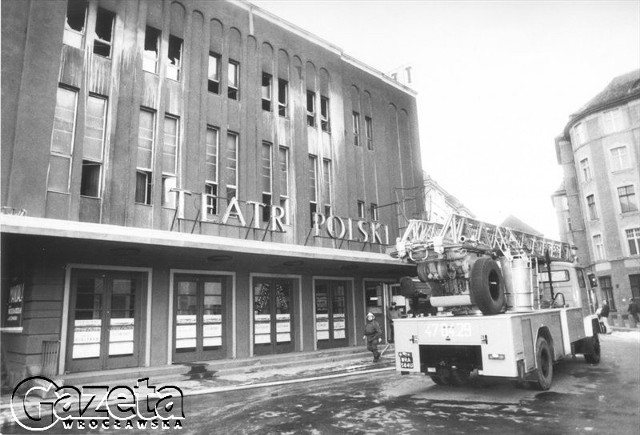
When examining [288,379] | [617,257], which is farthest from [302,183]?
[617,257]

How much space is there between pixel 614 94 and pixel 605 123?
2.86 metres

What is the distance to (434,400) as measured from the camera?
9.02 metres

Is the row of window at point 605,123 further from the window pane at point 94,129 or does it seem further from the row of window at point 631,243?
the window pane at point 94,129

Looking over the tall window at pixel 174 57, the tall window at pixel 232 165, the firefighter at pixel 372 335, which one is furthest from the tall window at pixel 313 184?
the tall window at pixel 174 57

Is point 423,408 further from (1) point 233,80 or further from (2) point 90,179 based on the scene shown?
(1) point 233,80

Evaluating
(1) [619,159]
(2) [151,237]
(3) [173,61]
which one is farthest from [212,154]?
(1) [619,159]

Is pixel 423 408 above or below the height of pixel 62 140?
below

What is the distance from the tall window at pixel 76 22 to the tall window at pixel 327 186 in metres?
10.2

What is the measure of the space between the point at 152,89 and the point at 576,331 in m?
14.5

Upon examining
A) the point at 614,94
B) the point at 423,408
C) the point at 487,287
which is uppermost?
the point at 614,94

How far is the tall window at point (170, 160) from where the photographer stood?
14539mm

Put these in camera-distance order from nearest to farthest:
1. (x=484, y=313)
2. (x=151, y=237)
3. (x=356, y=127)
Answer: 1. (x=484, y=313)
2. (x=151, y=237)
3. (x=356, y=127)

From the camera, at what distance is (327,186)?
65.4ft

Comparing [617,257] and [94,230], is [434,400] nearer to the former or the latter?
[94,230]
